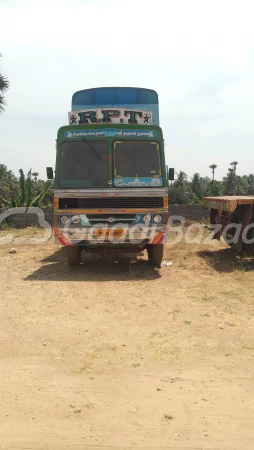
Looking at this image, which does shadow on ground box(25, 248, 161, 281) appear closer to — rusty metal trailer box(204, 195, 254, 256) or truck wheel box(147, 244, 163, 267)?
truck wheel box(147, 244, 163, 267)

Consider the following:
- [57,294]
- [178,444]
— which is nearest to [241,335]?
[178,444]

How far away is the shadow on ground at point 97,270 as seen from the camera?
7449 millimetres

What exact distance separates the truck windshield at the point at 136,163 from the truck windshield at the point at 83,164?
23 centimetres

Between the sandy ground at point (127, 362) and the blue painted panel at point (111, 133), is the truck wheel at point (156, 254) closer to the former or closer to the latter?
the sandy ground at point (127, 362)

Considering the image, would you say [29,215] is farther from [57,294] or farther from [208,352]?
[208,352]

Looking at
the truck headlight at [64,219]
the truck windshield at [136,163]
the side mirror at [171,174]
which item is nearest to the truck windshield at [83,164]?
the truck windshield at [136,163]

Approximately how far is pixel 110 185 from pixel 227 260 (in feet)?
10.6

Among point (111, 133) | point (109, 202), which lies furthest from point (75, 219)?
point (111, 133)

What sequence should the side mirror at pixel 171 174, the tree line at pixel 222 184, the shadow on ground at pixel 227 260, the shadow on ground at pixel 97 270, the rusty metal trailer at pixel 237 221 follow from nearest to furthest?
the shadow on ground at pixel 97 270, the side mirror at pixel 171 174, the shadow on ground at pixel 227 260, the rusty metal trailer at pixel 237 221, the tree line at pixel 222 184

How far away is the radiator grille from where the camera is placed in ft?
24.1

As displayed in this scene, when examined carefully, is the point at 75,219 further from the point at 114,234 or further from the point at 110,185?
the point at 110,185

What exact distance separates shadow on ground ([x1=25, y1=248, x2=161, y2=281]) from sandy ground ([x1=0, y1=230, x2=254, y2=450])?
0.47ft

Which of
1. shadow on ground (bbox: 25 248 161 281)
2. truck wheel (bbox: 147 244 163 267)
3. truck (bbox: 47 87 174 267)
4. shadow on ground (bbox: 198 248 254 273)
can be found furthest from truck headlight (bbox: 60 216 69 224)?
shadow on ground (bbox: 198 248 254 273)

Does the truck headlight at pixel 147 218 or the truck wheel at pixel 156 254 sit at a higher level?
Result: the truck headlight at pixel 147 218
